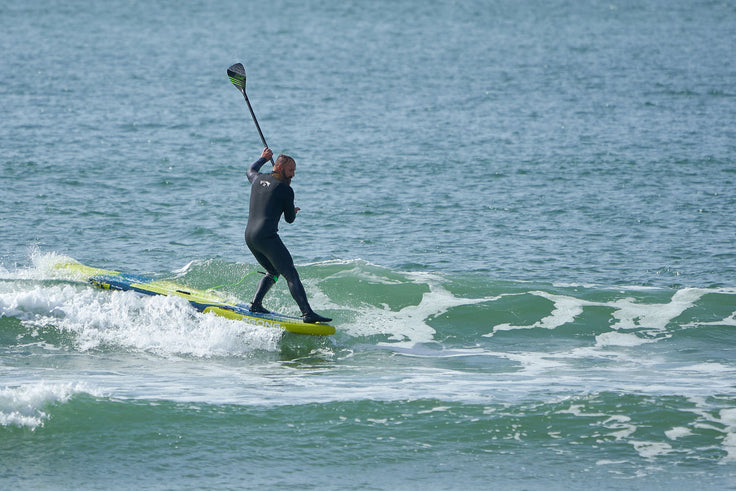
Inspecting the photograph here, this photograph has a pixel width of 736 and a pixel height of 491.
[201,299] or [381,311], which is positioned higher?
[201,299]

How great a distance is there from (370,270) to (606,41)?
3950cm

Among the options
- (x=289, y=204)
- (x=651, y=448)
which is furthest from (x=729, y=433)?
(x=289, y=204)

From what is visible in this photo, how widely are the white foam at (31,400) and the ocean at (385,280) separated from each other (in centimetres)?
2

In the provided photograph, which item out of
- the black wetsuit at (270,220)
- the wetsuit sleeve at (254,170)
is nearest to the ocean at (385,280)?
the black wetsuit at (270,220)

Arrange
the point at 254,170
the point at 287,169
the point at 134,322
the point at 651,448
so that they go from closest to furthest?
1. the point at 651,448
2. the point at 287,169
3. the point at 254,170
4. the point at 134,322

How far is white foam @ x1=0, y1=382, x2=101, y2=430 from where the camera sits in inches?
350

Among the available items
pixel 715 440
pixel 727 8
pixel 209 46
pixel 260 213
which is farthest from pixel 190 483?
pixel 727 8

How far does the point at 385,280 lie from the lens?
14.2 metres

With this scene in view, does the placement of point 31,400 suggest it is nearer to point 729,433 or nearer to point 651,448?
point 651,448

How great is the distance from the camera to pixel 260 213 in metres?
11.0

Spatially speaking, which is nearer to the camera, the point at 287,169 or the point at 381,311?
the point at 287,169

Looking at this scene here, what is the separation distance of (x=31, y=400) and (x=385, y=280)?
238 inches

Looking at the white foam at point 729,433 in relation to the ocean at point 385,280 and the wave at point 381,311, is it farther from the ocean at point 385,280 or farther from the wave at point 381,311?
the wave at point 381,311

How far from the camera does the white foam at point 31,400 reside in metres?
8.88
